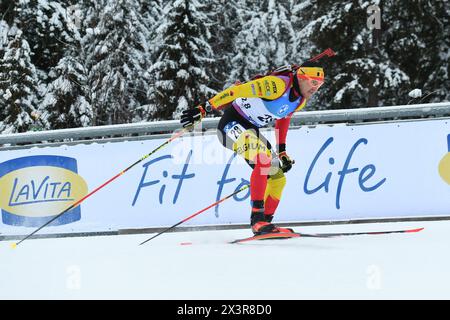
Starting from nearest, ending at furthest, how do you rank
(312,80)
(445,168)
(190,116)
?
1. (312,80)
2. (190,116)
3. (445,168)

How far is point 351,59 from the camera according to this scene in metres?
20.3

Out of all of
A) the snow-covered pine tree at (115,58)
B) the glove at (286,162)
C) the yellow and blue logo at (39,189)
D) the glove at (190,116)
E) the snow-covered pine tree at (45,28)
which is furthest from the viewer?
the snow-covered pine tree at (45,28)

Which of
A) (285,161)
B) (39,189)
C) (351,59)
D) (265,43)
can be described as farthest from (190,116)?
(265,43)

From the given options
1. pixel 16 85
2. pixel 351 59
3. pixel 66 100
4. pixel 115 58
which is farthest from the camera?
pixel 115 58

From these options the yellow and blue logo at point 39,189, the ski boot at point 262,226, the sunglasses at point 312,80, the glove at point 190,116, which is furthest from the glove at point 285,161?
the yellow and blue logo at point 39,189

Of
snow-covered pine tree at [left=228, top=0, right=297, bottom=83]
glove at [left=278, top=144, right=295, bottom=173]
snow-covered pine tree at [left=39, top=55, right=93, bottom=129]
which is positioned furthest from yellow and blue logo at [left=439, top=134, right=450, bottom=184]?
snow-covered pine tree at [left=39, top=55, right=93, bottom=129]

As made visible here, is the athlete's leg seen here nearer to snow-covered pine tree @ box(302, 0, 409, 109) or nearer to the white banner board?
the white banner board

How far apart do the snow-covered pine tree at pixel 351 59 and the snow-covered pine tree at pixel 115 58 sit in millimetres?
7678

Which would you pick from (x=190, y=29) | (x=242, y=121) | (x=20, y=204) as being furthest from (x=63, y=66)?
(x=242, y=121)

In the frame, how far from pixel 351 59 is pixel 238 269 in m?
18.0

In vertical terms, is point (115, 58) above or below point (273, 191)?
above

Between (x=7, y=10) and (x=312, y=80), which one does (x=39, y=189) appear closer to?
(x=312, y=80)

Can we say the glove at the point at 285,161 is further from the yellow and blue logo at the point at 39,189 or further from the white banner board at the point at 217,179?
the yellow and blue logo at the point at 39,189

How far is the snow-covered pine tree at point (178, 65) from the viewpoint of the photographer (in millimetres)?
21812
